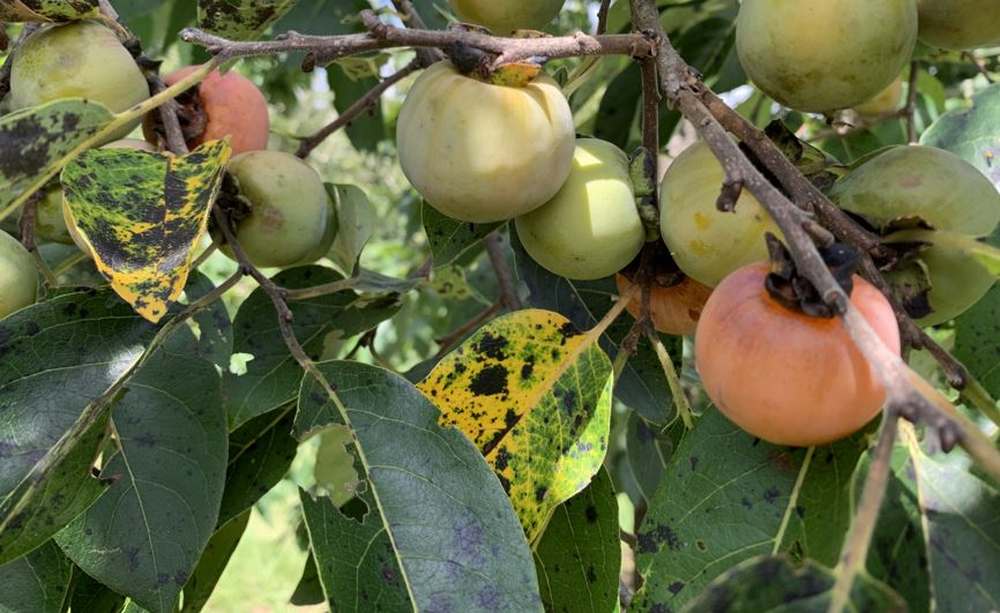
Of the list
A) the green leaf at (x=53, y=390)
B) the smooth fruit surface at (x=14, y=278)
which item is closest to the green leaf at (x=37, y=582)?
the green leaf at (x=53, y=390)

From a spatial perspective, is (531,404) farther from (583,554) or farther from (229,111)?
(229,111)

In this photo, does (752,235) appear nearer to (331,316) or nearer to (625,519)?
(331,316)

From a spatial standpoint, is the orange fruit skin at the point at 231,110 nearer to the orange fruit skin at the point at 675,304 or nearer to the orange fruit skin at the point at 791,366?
the orange fruit skin at the point at 675,304

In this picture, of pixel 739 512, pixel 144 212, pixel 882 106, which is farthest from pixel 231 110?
pixel 882 106

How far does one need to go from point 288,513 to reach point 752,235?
5.81m

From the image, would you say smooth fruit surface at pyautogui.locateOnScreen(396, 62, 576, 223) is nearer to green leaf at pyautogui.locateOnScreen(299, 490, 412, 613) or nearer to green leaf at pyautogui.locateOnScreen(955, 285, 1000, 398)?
green leaf at pyautogui.locateOnScreen(299, 490, 412, 613)

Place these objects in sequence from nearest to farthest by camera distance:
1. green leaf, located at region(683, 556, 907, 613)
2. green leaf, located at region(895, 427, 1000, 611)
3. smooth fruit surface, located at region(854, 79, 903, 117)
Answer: green leaf, located at region(683, 556, 907, 613), green leaf, located at region(895, 427, 1000, 611), smooth fruit surface, located at region(854, 79, 903, 117)

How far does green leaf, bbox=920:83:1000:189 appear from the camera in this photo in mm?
1251

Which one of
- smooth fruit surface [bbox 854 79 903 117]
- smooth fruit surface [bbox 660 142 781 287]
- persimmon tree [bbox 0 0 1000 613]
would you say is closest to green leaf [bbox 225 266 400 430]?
persimmon tree [bbox 0 0 1000 613]

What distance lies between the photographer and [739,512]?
93 centimetres

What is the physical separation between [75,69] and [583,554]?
32.9 inches

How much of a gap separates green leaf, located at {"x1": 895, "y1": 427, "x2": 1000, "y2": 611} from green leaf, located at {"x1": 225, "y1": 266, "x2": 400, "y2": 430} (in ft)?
2.69

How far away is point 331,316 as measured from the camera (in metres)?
1.54

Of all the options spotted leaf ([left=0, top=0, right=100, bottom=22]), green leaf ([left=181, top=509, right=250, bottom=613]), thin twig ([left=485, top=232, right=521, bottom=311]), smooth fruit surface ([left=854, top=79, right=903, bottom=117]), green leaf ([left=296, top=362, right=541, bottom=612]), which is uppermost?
spotted leaf ([left=0, top=0, right=100, bottom=22])
